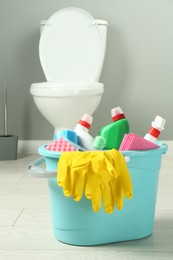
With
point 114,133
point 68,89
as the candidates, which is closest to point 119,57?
point 68,89

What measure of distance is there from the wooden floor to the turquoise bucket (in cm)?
3

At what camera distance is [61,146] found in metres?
1.33

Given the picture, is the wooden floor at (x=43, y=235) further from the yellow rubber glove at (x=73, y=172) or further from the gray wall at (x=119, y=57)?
the gray wall at (x=119, y=57)

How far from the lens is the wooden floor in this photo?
49.6 inches

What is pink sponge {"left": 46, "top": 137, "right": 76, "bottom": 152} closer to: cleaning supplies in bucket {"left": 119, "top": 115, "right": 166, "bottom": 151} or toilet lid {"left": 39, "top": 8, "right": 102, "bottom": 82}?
cleaning supplies in bucket {"left": 119, "top": 115, "right": 166, "bottom": 151}

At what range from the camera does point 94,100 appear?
261 cm

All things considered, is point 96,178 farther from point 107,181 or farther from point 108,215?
point 108,215

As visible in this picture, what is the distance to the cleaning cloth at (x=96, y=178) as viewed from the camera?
1.20 metres

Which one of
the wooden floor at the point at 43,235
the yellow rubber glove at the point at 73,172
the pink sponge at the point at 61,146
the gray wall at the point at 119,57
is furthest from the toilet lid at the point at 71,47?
the yellow rubber glove at the point at 73,172

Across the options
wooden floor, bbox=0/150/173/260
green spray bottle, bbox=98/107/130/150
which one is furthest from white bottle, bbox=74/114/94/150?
wooden floor, bbox=0/150/173/260

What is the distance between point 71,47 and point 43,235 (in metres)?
1.68

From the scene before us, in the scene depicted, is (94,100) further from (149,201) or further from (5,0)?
(149,201)

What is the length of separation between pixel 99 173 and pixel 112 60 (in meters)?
1.91

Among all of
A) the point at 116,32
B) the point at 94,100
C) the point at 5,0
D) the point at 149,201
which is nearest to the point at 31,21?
the point at 5,0
